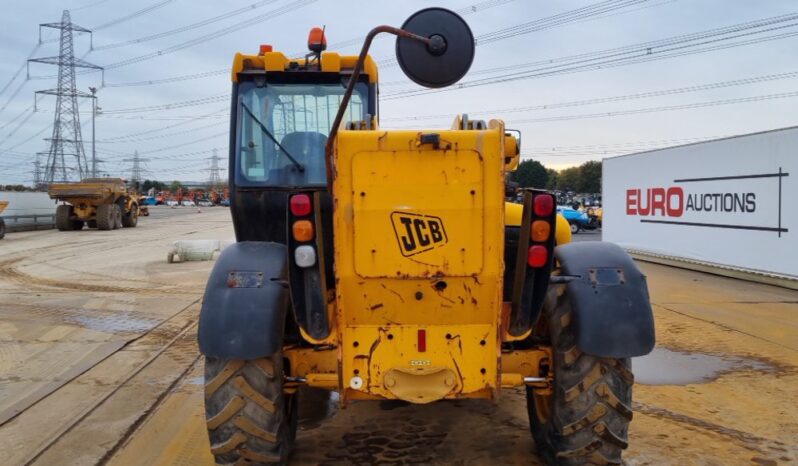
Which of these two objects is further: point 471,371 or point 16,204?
point 16,204

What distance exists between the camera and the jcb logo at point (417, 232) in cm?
336

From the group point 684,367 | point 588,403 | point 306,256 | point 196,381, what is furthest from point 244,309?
point 684,367

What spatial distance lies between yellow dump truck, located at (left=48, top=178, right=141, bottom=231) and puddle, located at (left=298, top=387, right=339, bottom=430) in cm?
2900

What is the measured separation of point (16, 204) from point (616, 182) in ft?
100

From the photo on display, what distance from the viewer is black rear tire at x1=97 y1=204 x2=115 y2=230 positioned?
32.5m

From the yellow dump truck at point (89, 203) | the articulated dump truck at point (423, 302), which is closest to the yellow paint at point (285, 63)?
the articulated dump truck at point (423, 302)

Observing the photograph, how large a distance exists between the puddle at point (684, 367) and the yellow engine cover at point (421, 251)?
3466 millimetres

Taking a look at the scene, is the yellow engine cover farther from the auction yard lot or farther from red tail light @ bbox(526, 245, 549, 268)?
the auction yard lot

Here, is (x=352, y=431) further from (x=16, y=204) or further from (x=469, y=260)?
(x=16, y=204)

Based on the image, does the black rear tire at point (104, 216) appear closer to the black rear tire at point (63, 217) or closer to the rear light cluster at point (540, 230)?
the black rear tire at point (63, 217)

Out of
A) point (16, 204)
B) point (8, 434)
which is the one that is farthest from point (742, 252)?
point (16, 204)

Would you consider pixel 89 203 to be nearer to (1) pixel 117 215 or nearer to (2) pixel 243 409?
(1) pixel 117 215

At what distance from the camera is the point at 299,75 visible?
5.43 m

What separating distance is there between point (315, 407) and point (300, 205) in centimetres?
261
